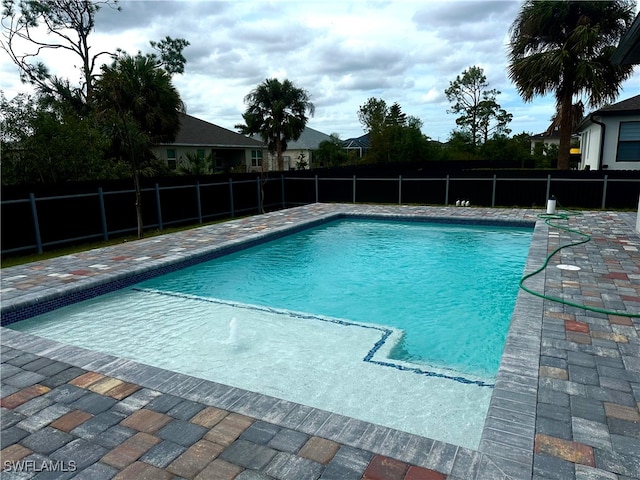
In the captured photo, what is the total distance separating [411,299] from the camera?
21.4 feet

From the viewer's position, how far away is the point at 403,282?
7375mm

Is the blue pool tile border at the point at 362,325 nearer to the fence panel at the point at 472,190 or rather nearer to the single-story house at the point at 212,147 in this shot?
the fence panel at the point at 472,190

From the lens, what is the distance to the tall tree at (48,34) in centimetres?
1969

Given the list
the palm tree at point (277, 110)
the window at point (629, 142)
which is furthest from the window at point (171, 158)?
the window at point (629, 142)

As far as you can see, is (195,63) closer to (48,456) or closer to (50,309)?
(50,309)

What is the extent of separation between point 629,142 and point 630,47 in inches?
445

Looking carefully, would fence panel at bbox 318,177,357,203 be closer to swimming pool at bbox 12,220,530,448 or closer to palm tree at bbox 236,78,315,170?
swimming pool at bbox 12,220,530,448

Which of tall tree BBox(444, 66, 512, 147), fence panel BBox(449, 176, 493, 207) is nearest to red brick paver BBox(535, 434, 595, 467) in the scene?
fence panel BBox(449, 176, 493, 207)

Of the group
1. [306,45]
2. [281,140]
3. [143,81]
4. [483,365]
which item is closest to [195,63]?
[281,140]

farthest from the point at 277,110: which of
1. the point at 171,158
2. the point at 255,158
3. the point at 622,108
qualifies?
the point at 622,108

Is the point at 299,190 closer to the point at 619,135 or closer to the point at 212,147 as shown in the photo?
the point at 212,147

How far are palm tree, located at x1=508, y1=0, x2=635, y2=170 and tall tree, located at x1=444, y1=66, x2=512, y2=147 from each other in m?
21.6

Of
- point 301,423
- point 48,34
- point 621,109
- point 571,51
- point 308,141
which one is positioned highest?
point 48,34

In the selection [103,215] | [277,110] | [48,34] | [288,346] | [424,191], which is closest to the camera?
[288,346]
